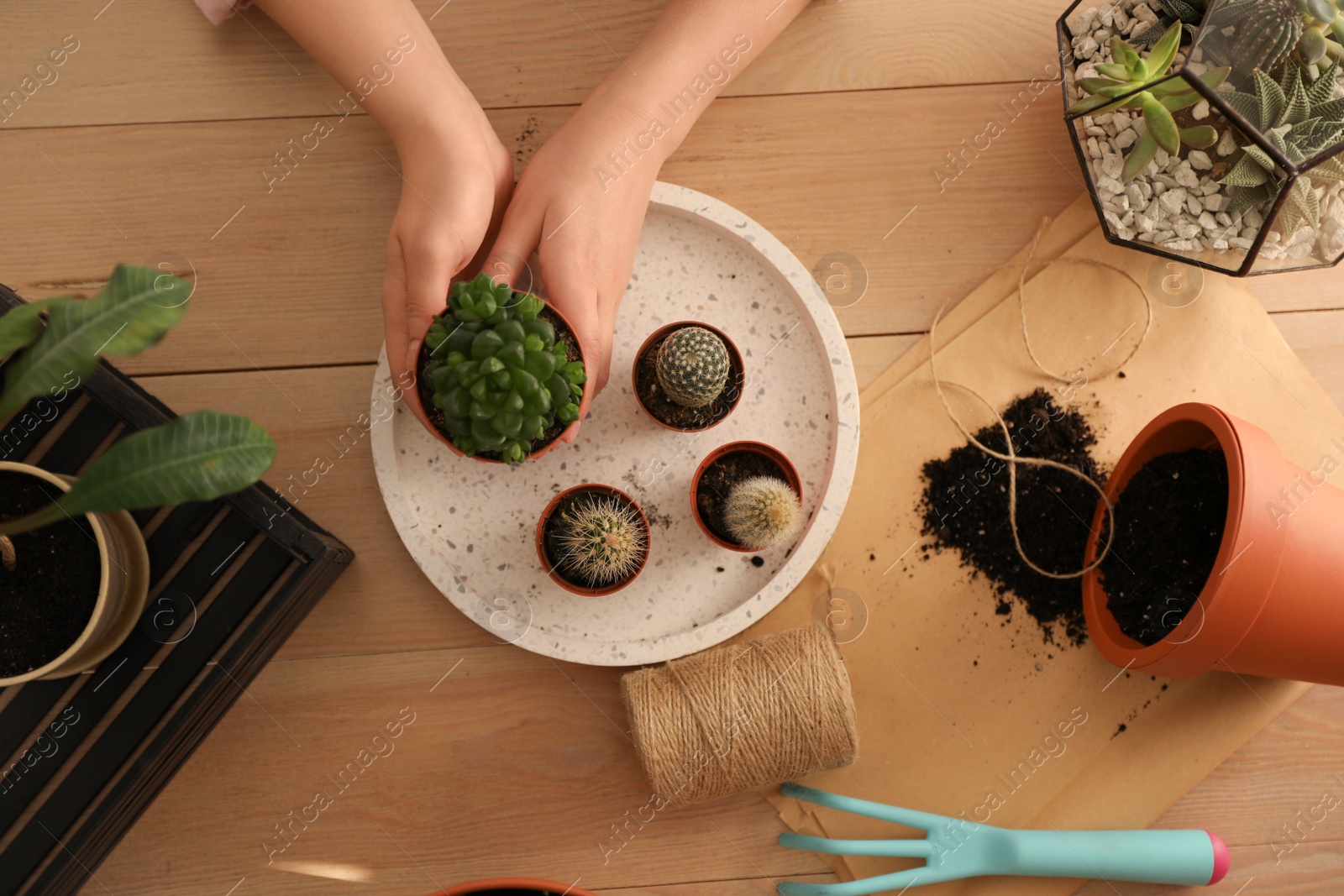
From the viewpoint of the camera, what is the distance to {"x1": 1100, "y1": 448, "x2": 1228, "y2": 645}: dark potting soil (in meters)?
0.98

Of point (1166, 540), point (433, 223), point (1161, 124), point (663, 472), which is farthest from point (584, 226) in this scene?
point (1166, 540)

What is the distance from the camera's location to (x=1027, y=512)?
109cm

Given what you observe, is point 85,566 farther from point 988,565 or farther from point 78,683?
point 988,565

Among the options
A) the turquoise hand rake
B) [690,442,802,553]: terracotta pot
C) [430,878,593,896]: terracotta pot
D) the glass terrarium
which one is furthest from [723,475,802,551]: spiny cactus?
the glass terrarium

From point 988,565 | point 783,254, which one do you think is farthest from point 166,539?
point 988,565

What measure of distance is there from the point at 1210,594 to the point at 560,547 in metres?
0.74

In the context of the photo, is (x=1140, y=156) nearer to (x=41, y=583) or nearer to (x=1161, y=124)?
(x=1161, y=124)

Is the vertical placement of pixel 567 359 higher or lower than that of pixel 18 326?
lower

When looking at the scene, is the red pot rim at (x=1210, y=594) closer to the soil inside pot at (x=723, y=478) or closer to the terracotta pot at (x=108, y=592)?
the soil inside pot at (x=723, y=478)

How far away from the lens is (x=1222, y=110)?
36.9 inches

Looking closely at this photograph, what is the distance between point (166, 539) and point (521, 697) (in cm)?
49

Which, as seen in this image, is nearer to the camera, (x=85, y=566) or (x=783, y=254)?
(x=85, y=566)

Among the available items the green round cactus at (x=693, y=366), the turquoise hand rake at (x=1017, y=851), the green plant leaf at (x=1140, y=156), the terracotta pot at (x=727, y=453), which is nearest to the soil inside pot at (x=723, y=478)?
the terracotta pot at (x=727, y=453)

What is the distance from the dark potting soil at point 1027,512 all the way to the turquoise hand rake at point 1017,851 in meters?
0.26
